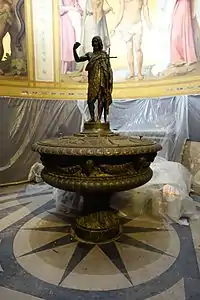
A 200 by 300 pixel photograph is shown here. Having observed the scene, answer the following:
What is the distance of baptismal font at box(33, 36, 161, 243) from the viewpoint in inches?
70.9

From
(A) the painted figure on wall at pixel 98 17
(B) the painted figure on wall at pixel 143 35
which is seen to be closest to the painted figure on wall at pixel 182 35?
(B) the painted figure on wall at pixel 143 35

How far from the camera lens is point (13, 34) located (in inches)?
168

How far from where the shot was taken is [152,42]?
14.3 feet

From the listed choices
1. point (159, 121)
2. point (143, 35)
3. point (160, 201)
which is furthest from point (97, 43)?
point (143, 35)

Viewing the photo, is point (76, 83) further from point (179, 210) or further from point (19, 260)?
point (19, 260)

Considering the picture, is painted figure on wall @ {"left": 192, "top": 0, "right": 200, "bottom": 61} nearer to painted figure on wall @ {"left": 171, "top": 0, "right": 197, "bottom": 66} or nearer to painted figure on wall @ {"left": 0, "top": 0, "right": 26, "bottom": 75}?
painted figure on wall @ {"left": 171, "top": 0, "right": 197, "bottom": 66}

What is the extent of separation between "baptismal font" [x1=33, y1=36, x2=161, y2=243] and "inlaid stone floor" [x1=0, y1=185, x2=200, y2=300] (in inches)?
7.8

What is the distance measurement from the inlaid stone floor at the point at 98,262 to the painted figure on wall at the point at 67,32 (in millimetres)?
3044

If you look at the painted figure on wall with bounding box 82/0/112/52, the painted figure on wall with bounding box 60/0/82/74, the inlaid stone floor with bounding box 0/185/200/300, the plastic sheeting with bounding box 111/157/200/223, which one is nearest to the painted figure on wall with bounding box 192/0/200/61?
the painted figure on wall with bounding box 82/0/112/52

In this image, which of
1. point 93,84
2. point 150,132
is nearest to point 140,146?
point 93,84

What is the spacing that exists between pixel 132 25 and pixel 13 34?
200 cm

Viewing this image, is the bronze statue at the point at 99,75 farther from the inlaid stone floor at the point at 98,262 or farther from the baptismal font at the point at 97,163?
the inlaid stone floor at the point at 98,262

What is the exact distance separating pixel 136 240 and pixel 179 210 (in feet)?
2.15

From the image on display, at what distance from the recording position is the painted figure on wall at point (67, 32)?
15.2 feet
